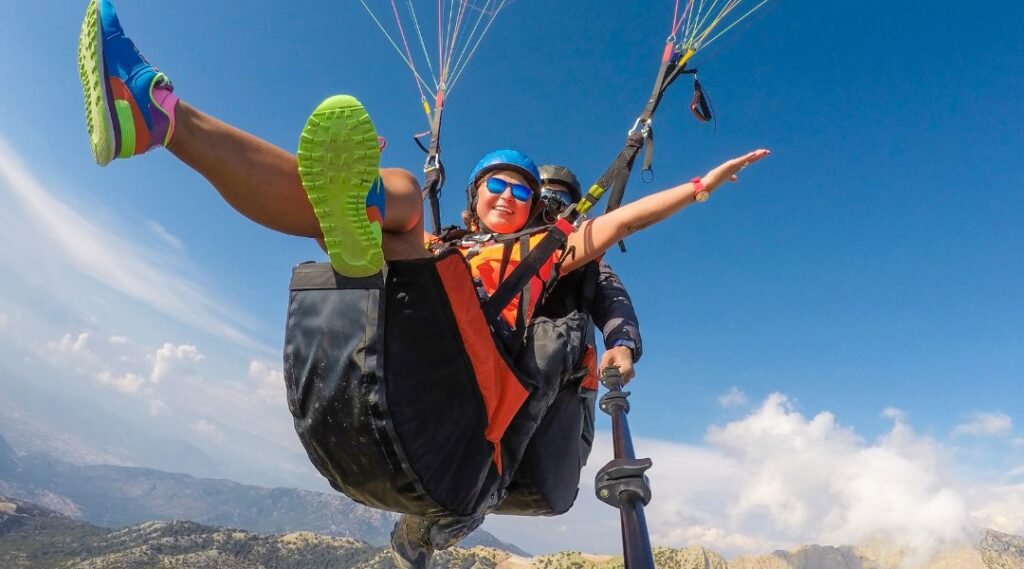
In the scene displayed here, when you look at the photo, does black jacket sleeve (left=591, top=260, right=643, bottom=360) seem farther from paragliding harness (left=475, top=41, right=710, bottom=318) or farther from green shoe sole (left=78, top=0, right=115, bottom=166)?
green shoe sole (left=78, top=0, right=115, bottom=166)

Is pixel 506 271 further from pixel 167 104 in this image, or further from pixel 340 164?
pixel 167 104

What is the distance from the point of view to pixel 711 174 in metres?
3.27

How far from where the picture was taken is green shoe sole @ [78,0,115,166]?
1811mm

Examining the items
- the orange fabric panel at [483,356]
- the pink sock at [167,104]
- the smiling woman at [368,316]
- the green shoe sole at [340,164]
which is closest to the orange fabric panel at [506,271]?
the smiling woman at [368,316]

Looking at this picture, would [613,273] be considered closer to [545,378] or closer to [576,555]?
[545,378]

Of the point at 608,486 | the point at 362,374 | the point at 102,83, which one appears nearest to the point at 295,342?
the point at 362,374

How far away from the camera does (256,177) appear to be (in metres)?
1.95

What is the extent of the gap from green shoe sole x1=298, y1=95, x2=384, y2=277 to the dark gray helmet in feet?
10.7

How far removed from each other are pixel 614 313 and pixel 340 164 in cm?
259

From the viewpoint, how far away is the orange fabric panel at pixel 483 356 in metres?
2.33

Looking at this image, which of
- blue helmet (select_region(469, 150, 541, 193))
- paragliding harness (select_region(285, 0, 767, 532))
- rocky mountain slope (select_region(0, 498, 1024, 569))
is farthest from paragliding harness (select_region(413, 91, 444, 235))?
rocky mountain slope (select_region(0, 498, 1024, 569))

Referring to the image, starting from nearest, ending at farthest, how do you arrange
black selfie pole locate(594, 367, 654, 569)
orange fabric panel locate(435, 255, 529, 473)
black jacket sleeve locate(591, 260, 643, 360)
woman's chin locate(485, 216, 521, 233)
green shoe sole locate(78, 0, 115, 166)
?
green shoe sole locate(78, 0, 115, 166) < black selfie pole locate(594, 367, 654, 569) < orange fabric panel locate(435, 255, 529, 473) < black jacket sleeve locate(591, 260, 643, 360) < woman's chin locate(485, 216, 521, 233)

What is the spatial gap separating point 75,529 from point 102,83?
242 metres

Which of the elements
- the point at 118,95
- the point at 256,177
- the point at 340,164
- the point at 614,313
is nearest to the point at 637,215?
the point at 614,313
